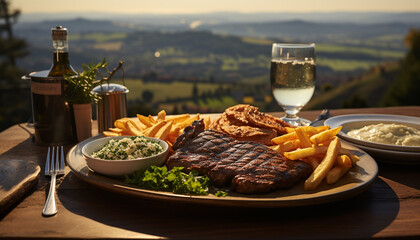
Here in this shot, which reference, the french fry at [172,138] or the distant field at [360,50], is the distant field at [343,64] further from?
the french fry at [172,138]

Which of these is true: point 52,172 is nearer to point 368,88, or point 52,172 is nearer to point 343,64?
point 368,88

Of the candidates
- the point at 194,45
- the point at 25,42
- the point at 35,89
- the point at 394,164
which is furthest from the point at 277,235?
the point at 25,42

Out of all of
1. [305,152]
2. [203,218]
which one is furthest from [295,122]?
[203,218]

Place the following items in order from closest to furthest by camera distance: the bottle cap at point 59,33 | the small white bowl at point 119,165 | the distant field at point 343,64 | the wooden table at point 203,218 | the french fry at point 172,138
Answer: the wooden table at point 203,218 < the small white bowl at point 119,165 < the french fry at point 172,138 < the bottle cap at point 59,33 < the distant field at point 343,64

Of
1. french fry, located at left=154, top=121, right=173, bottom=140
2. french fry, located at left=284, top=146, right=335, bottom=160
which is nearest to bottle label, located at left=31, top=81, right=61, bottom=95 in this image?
french fry, located at left=154, top=121, right=173, bottom=140

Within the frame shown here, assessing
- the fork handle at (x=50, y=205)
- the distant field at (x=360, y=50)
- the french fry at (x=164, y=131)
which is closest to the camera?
the fork handle at (x=50, y=205)

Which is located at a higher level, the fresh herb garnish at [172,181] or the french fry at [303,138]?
the french fry at [303,138]

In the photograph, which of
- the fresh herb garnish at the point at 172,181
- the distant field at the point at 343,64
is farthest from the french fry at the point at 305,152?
the distant field at the point at 343,64
